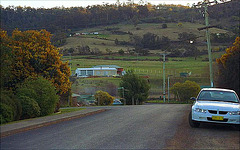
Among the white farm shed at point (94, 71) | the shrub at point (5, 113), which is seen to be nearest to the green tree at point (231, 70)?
the shrub at point (5, 113)

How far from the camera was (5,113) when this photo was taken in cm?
1560

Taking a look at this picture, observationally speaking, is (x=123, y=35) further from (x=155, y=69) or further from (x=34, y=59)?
(x=34, y=59)

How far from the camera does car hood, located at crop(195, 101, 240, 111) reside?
13.2m

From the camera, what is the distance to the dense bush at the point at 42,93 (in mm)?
20109

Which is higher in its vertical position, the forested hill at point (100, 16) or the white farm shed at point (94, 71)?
the forested hill at point (100, 16)

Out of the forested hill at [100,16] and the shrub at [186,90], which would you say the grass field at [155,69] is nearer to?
the shrub at [186,90]

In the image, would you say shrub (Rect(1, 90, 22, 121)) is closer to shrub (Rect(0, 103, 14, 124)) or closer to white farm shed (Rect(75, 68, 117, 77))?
shrub (Rect(0, 103, 14, 124))

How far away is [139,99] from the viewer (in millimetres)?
73750

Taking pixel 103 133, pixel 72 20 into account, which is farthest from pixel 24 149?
pixel 72 20

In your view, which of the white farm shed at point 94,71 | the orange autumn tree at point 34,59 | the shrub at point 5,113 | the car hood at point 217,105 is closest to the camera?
the car hood at point 217,105

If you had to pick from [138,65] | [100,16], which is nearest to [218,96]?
[138,65]

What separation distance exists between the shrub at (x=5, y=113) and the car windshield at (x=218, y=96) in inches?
340

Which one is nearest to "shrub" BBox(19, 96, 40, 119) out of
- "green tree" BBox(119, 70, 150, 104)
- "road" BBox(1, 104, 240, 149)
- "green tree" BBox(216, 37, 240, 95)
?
"road" BBox(1, 104, 240, 149)

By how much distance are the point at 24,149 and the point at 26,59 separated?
15.2 metres
